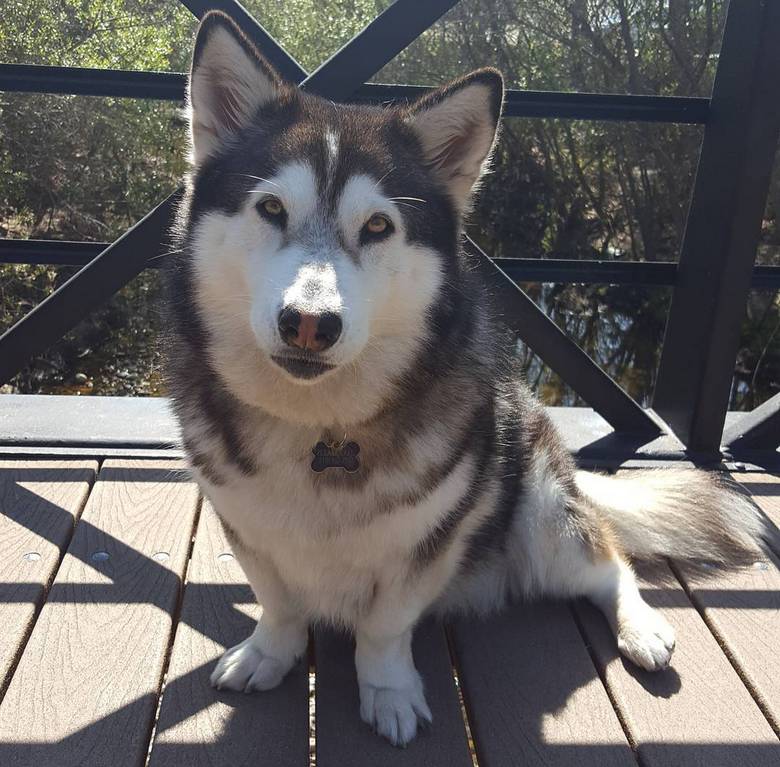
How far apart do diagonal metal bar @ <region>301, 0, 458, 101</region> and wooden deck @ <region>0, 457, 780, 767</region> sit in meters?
1.36

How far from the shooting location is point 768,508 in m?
2.62

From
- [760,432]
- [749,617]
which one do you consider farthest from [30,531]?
[760,432]

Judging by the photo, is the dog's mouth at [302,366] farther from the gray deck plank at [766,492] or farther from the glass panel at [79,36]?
the glass panel at [79,36]

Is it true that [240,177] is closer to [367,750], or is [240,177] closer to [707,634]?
Result: [367,750]

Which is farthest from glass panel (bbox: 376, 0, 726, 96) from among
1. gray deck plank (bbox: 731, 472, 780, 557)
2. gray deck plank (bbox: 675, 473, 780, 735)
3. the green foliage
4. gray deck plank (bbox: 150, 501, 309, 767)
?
gray deck plank (bbox: 150, 501, 309, 767)

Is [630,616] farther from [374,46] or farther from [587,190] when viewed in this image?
[587,190]

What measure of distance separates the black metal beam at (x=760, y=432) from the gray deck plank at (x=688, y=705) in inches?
39.7

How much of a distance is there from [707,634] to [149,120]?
4.87 metres

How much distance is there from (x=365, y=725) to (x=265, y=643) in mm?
303

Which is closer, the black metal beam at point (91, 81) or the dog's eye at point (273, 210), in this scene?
the dog's eye at point (273, 210)

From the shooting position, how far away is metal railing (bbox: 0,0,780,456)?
245cm

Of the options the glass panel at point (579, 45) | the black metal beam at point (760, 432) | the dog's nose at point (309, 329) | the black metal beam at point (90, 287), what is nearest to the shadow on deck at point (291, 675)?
the black metal beam at point (90, 287)

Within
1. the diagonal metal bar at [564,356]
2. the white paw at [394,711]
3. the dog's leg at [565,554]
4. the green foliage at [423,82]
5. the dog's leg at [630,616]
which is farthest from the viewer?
the green foliage at [423,82]

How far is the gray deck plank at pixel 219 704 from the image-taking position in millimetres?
1648
